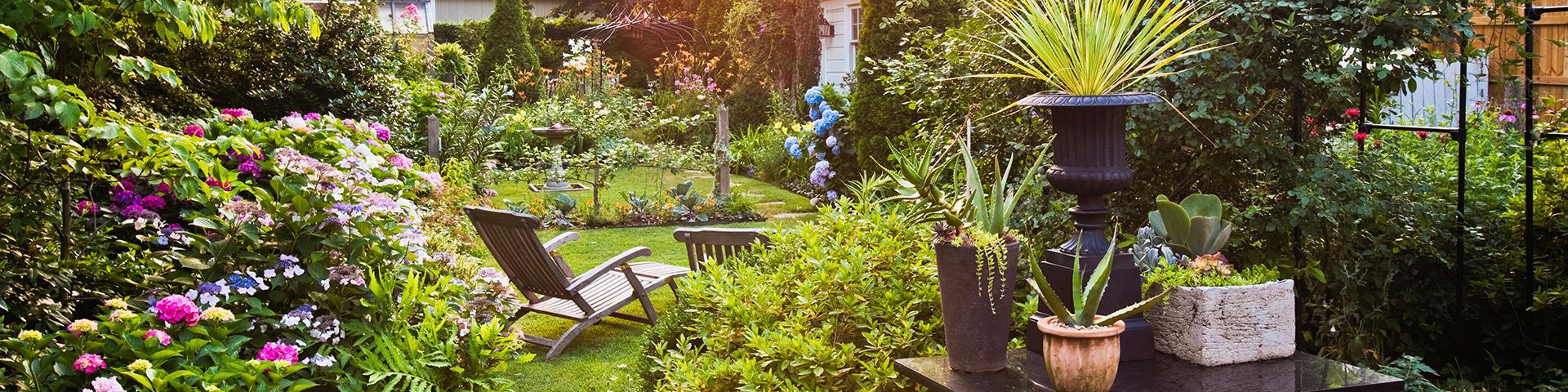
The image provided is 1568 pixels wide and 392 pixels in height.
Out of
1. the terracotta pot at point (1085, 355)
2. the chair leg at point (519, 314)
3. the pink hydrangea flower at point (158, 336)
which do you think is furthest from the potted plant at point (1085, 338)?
the chair leg at point (519, 314)

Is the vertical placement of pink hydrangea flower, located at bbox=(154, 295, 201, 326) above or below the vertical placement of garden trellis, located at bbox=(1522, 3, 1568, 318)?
below

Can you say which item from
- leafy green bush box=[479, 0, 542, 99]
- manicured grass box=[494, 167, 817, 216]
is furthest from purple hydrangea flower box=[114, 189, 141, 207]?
leafy green bush box=[479, 0, 542, 99]

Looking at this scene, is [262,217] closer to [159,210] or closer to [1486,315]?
[159,210]

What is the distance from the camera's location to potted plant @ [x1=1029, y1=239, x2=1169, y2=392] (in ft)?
7.41

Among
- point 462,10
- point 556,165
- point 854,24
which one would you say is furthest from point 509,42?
point 462,10

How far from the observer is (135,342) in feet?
8.80

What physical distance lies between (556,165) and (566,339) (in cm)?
500

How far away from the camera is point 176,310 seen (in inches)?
106

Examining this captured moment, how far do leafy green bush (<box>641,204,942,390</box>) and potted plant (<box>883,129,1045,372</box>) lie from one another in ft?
1.15

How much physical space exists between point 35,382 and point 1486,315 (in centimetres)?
425

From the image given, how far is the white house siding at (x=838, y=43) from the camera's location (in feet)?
43.5

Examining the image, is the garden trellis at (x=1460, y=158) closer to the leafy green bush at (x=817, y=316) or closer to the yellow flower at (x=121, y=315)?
the leafy green bush at (x=817, y=316)

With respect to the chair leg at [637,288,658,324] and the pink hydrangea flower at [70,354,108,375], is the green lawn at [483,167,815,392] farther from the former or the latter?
the pink hydrangea flower at [70,354,108,375]

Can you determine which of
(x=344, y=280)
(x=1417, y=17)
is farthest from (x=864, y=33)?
(x=344, y=280)
